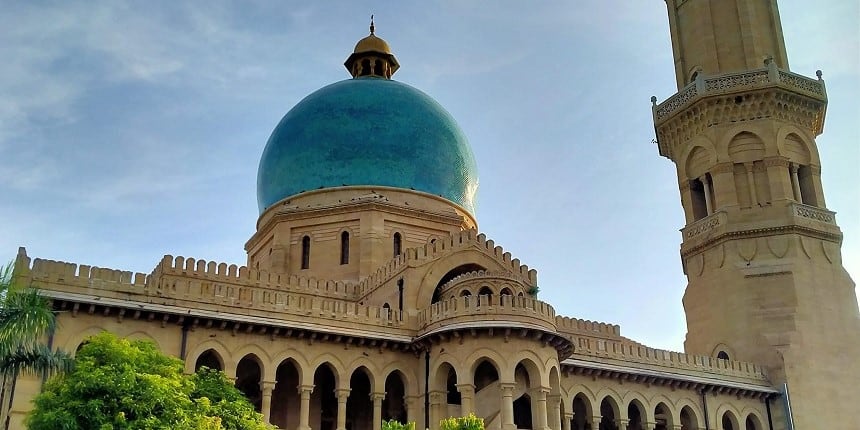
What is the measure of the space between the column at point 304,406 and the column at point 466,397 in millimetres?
3531

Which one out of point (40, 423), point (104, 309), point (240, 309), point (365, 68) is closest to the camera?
point (40, 423)

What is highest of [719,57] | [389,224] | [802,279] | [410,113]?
[719,57]

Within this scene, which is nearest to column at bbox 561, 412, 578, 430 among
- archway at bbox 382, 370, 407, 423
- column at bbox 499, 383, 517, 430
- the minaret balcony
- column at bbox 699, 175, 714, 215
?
column at bbox 499, 383, 517, 430

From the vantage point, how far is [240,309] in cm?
1945

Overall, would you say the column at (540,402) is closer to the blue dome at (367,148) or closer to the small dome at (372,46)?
the blue dome at (367,148)

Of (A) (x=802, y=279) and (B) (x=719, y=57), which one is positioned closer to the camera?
(A) (x=802, y=279)

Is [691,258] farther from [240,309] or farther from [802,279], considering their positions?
[240,309]

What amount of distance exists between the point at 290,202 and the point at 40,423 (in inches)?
612

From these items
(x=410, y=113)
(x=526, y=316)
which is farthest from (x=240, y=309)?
(x=410, y=113)

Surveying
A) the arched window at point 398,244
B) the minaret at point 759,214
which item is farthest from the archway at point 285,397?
the minaret at point 759,214

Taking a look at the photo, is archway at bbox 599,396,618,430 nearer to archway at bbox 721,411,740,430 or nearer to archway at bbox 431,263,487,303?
archway at bbox 721,411,740,430

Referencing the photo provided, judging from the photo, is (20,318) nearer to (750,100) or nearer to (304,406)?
(304,406)

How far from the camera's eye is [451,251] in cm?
2352

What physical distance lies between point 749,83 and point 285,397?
1812 cm
